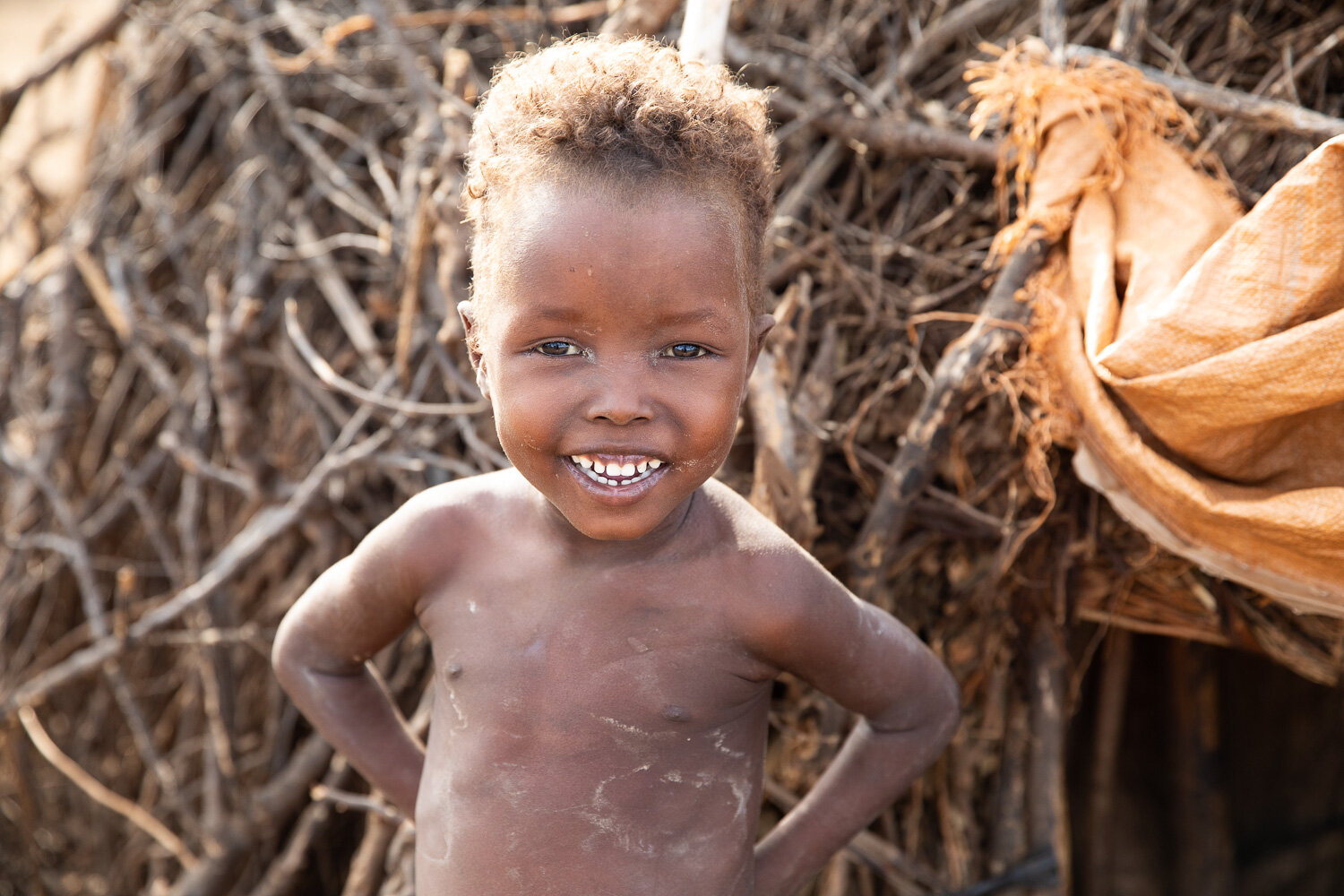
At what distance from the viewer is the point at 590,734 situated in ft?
3.68

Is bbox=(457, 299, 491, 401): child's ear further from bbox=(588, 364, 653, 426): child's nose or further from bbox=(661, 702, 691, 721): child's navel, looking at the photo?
bbox=(661, 702, 691, 721): child's navel

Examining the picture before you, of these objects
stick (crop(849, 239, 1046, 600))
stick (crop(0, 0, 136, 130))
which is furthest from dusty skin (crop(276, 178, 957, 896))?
stick (crop(0, 0, 136, 130))

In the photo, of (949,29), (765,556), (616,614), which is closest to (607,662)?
(616,614)

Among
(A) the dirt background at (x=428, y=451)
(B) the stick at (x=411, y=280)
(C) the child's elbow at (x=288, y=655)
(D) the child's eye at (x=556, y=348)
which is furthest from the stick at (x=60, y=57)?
(D) the child's eye at (x=556, y=348)

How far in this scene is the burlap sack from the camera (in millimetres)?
1143

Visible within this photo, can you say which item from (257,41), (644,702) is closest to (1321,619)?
(644,702)

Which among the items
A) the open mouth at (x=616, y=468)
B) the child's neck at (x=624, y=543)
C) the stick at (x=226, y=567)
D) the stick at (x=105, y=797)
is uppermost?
the open mouth at (x=616, y=468)

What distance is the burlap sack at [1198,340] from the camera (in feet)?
3.75

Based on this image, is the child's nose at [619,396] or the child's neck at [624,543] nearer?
the child's nose at [619,396]

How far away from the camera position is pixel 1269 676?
2619mm

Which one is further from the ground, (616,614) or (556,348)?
(556,348)

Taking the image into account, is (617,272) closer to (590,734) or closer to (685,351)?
(685,351)

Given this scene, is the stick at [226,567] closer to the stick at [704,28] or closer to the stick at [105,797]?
the stick at [105,797]

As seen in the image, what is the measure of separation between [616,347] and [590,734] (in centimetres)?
41
